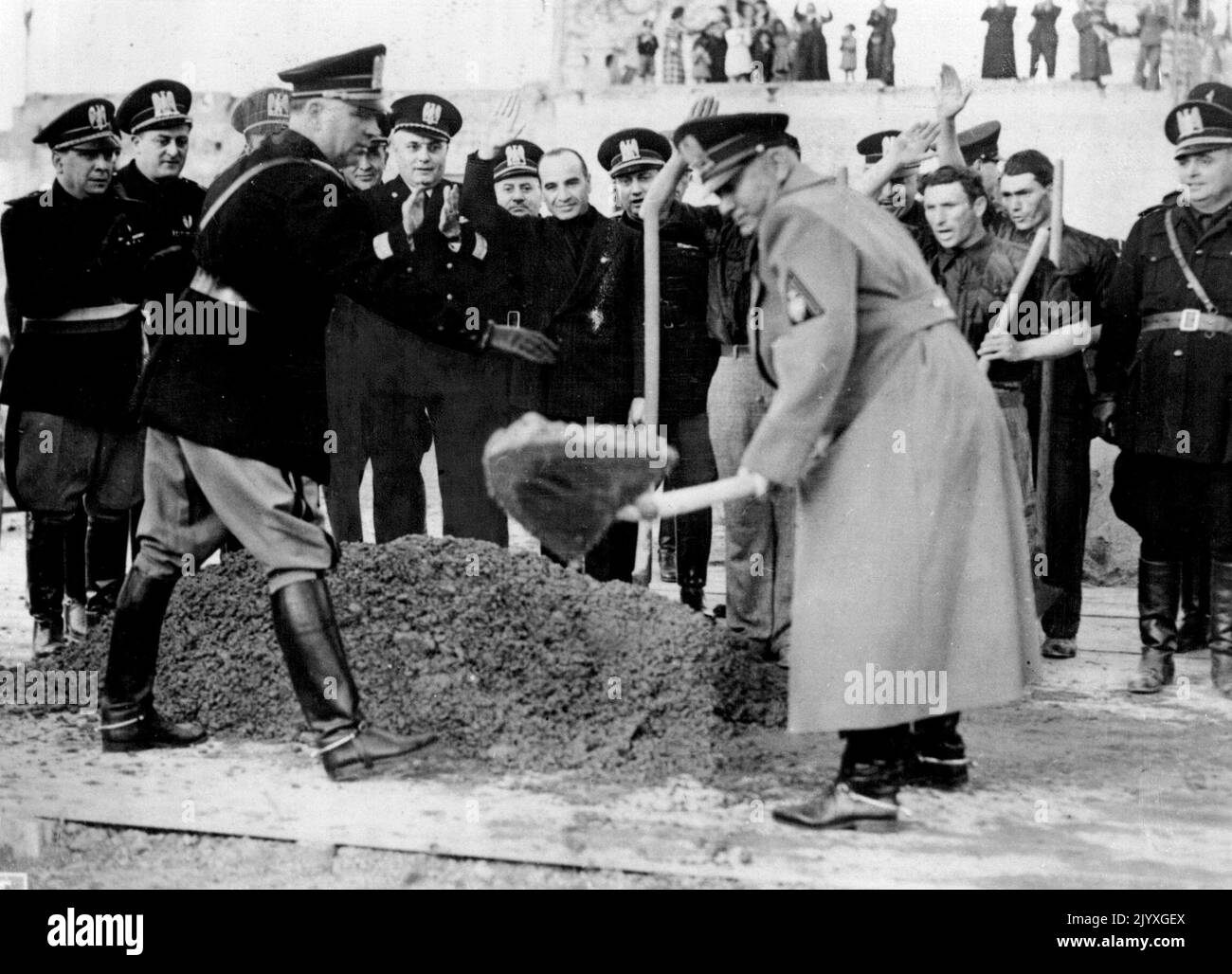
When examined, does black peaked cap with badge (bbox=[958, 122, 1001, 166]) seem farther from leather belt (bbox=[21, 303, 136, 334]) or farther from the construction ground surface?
leather belt (bbox=[21, 303, 136, 334])

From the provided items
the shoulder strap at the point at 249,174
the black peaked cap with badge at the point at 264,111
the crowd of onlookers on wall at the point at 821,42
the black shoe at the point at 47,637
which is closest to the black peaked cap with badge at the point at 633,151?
the crowd of onlookers on wall at the point at 821,42

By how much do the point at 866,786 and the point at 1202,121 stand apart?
233cm

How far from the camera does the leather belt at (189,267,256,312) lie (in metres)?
4.56

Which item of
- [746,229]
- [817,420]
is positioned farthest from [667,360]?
[817,420]

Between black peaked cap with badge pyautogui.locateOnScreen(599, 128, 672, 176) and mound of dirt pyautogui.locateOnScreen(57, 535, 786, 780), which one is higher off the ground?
black peaked cap with badge pyautogui.locateOnScreen(599, 128, 672, 176)

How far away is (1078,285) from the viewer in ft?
17.3

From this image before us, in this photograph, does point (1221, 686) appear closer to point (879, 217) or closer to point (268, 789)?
point (879, 217)

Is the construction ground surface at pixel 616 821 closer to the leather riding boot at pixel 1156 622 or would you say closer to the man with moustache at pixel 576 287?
the leather riding boot at pixel 1156 622

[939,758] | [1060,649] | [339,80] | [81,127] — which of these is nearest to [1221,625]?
[1060,649]

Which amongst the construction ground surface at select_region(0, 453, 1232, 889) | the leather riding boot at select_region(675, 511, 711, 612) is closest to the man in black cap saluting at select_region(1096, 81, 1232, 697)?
the construction ground surface at select_region(0, 453, 1232, 889)

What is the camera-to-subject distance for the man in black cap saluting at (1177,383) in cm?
502

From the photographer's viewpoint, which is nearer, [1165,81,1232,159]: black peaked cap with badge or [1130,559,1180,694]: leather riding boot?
[1165,81,1232,159]: black peaked cap with badge

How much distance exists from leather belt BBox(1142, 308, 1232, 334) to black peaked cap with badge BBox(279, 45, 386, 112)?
2539 mm

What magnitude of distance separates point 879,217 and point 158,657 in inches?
99.6
